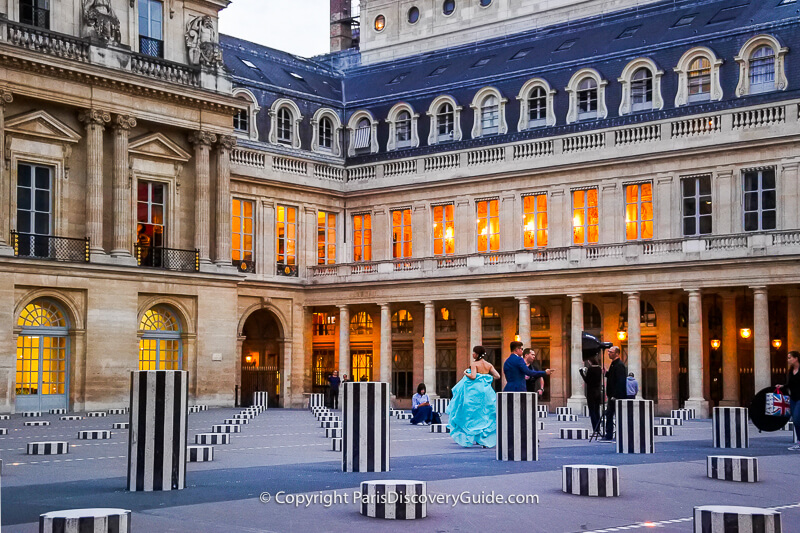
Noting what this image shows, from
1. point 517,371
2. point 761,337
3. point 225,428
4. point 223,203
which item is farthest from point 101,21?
point 517,371

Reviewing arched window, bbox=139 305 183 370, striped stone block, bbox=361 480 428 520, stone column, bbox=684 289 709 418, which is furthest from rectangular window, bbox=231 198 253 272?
striped stone block, bbox=361 480 428 520

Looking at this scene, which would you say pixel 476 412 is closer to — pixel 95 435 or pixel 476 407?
pixel 476 407

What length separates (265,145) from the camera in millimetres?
56312

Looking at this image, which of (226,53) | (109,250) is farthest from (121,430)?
(226,53)

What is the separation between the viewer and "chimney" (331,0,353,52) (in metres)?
82.2

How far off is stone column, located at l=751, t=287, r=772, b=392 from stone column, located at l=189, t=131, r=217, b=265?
2233 centimetres

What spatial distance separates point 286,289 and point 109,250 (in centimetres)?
1169

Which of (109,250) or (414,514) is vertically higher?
(109,250)

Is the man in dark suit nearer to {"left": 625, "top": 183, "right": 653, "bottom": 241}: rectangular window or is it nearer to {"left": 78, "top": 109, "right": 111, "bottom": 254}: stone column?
{"left": 78, "top": 109, "right": 111, "bottom": 254}: stone column

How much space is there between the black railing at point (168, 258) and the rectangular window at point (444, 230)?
1208 centimetres

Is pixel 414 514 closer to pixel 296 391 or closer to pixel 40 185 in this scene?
pixel 40 185

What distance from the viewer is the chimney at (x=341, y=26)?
270 ft

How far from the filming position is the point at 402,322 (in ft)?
191

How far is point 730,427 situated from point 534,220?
2914 centimetres
